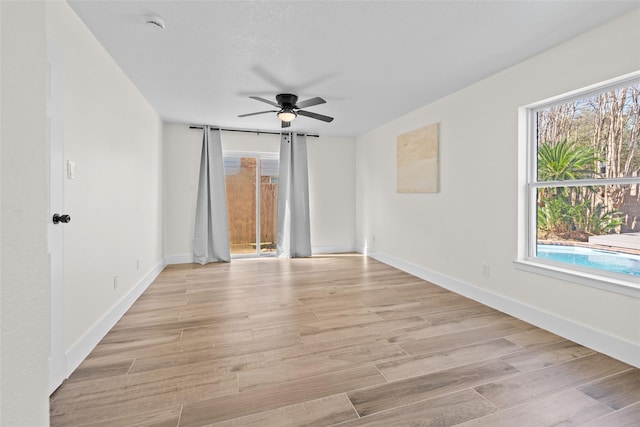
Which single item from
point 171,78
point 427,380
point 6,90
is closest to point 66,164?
point 171,78

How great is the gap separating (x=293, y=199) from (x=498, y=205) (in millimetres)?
3567

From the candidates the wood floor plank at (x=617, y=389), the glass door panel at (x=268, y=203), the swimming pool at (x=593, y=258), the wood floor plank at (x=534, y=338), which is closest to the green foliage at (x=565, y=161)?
the swimming pool at (x=593, y=258)

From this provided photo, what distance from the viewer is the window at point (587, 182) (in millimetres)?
2189

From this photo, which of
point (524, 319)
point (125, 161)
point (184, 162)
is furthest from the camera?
point (184, 162)

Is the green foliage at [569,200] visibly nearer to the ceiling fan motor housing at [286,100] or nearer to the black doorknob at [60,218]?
the ceiling fan motor housing at [286,100]

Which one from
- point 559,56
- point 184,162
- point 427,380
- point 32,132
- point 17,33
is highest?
point 559,56

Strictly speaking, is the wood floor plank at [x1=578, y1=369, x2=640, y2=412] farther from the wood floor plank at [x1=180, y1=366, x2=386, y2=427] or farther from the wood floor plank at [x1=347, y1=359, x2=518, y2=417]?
the wood floor plank at [x1=180, y1=366, x2=386, y2=427]

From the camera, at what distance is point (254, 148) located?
558cm

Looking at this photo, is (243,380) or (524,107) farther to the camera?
(524,107)

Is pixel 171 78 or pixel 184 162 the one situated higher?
pixel 171 78

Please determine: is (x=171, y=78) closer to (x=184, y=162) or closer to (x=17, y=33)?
(x=184, y=162)

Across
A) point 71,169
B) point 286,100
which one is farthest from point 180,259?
point 71,169

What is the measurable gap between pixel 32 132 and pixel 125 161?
288 cm

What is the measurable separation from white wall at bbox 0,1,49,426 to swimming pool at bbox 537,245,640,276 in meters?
3.19
